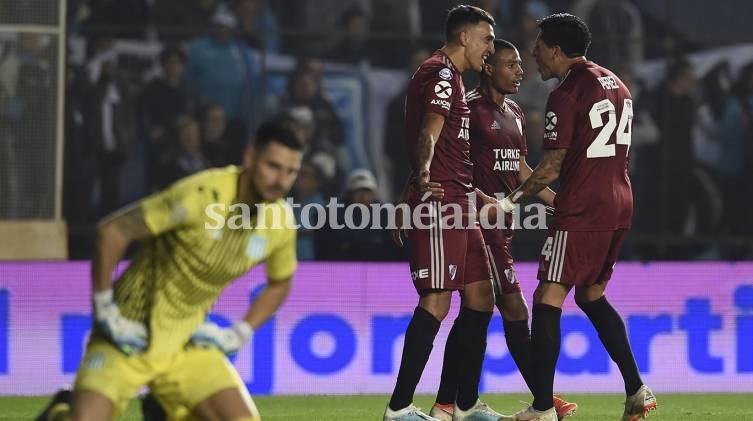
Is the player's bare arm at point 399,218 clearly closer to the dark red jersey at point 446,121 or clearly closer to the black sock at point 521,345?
the dark red jersey at point 446,121

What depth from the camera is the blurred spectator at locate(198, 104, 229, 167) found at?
46.2 feet

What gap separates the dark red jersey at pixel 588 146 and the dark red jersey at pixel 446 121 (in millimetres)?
486

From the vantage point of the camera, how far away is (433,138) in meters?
7.62

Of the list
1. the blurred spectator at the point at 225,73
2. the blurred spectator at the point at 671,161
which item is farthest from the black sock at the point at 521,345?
the blurred spectator at the point at 671,161

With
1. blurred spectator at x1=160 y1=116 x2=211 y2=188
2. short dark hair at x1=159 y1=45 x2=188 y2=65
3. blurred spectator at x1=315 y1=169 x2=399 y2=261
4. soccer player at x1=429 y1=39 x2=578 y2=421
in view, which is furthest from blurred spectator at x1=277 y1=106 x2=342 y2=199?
soccer player at x1=429 y1=39 x2=578 y2=421

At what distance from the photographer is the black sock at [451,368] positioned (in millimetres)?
8211

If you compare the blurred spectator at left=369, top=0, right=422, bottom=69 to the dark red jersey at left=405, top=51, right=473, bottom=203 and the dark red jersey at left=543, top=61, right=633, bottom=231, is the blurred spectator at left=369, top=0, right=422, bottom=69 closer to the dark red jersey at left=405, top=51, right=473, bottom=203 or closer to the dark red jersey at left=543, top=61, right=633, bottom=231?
the dark red jersey at left=405, top=51, right=473, bottom=203

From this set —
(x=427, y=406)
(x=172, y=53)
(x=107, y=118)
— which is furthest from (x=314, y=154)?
(x=427, y=406)

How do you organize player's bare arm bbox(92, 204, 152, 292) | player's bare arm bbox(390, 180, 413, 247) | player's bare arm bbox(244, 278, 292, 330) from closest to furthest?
player's bare arm bbox(92, 204, 152, 292), player's bare arm bbox(244, 278, 292, 330), player's bare arm bbox(390, 180, 413, 247)

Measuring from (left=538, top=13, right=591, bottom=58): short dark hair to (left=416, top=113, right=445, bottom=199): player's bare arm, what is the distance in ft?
2.70

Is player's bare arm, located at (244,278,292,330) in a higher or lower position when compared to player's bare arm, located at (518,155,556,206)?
lower

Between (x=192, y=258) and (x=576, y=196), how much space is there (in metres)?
2.60

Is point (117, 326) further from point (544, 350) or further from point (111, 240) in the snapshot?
point (544, 350)

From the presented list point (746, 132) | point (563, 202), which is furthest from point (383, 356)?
point (746, 132)
